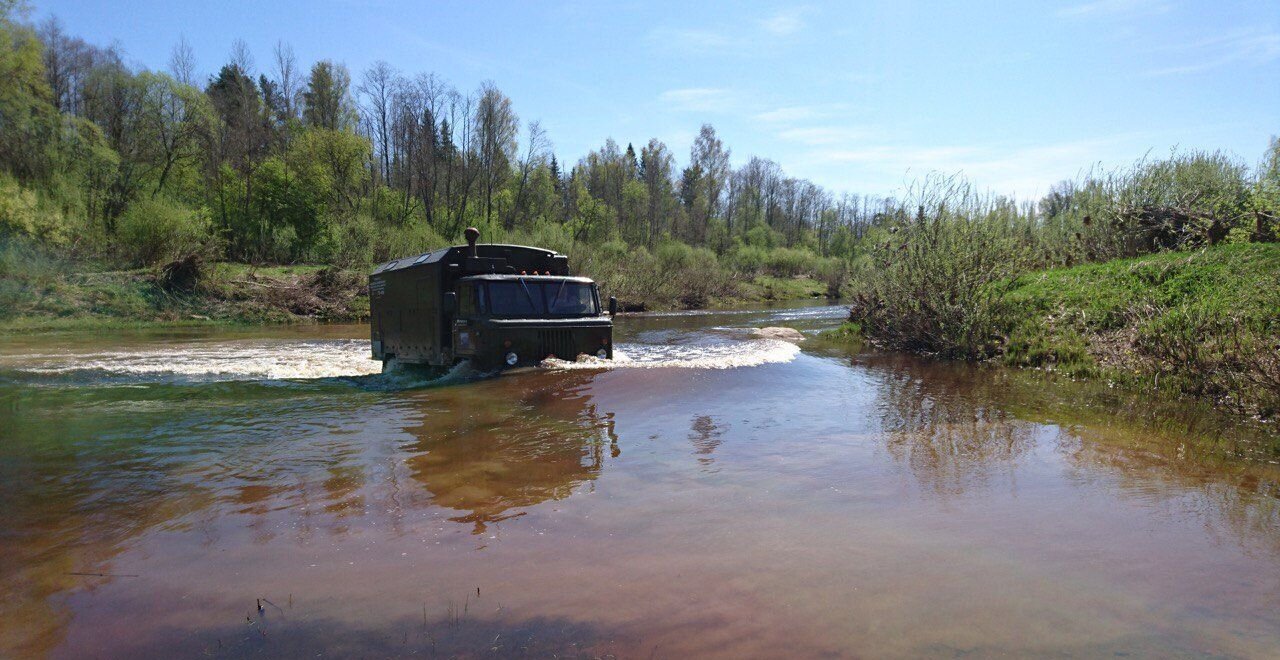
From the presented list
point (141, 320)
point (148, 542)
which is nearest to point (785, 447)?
point (148, 542)

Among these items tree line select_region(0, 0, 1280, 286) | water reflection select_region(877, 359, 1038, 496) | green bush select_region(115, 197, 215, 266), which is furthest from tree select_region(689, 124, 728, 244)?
water reflection select_region(877, 359, 1038, 496)

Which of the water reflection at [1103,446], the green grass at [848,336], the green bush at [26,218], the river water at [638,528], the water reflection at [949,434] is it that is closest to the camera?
the river water at [638,528]

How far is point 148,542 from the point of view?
4.74 meters

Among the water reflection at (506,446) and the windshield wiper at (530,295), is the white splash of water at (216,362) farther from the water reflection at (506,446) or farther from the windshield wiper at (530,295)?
the water reflection at (506,446)

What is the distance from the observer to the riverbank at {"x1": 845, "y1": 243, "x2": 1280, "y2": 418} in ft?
30.2

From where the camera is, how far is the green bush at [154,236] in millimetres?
32938

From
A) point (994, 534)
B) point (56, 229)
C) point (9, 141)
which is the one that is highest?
point (9, 141)

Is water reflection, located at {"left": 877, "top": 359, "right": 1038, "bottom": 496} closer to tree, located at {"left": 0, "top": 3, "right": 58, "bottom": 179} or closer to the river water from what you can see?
the river water

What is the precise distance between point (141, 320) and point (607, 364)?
1077 inches

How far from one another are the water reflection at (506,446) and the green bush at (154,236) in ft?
97.3

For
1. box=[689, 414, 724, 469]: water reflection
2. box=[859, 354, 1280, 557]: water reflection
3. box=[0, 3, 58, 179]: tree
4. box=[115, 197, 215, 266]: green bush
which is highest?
box=[0, 3, 58, 179]: tree

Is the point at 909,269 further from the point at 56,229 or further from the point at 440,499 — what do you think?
the point at 56,229

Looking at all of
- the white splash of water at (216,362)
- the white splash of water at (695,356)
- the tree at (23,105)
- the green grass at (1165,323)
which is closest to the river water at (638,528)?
the green grass at (1165,323)

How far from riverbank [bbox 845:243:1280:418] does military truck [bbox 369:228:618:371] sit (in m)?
8.92
